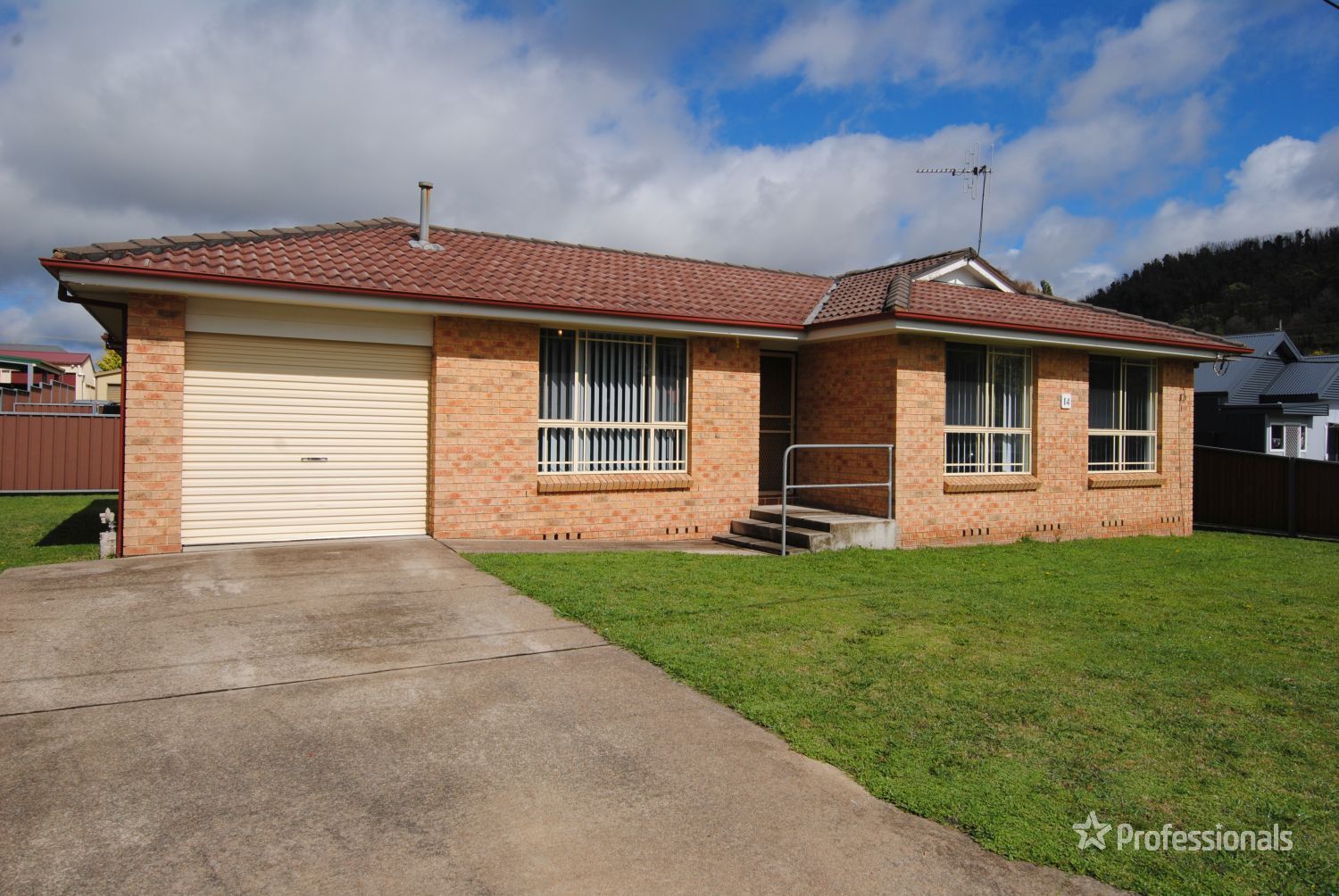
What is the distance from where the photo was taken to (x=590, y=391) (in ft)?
36.4

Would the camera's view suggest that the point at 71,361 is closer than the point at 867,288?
No

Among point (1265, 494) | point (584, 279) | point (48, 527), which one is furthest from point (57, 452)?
point (1265, 494)

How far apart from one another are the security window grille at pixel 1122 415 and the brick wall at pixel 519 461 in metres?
6.33

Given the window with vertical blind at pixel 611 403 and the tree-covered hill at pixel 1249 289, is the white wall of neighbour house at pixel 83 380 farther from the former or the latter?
the tree-covered hill at pixel 1249 289

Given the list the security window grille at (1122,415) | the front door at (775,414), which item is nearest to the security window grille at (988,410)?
the security window grille at (1122,415)

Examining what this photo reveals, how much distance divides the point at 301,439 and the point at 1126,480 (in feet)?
39.6

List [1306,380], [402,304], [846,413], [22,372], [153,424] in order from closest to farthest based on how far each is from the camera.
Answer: [153,424] → [402,304] → [846,413] → [1306,380] → [22,372]

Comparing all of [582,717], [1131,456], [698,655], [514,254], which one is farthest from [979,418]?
[582,717]

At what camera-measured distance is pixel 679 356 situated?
11664mm

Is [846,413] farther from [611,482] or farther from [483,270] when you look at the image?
[483,270]

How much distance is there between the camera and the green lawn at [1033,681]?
3.60m

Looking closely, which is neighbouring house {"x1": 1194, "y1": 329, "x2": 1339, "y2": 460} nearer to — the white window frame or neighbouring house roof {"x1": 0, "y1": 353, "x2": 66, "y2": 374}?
the white window frame

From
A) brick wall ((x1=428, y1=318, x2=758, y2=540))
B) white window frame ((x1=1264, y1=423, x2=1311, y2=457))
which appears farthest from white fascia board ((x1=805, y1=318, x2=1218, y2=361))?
white window frame ((x1=1264, y1=423, x2=1311, y2=457))

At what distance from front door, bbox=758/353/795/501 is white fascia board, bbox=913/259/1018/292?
250 centimetres
